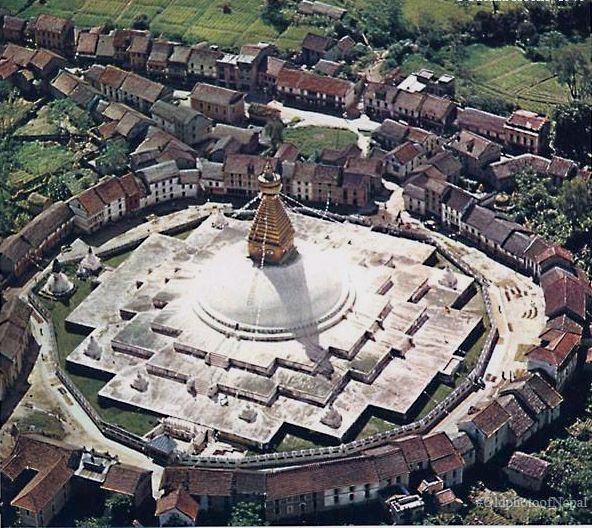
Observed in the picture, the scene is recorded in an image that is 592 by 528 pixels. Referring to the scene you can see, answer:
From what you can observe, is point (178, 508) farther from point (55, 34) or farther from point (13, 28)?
point (13, 28)

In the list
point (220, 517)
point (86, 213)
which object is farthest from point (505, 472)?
point (86, 213)

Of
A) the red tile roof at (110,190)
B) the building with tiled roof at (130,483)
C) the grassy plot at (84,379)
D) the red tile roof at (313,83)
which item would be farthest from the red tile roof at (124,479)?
the red tile roof at (313,83)

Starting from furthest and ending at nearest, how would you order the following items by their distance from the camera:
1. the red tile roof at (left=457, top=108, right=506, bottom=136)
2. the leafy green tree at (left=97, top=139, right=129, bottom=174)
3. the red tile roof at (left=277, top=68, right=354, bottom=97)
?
the red tile roof at (left=277, top=68, right=354, bottom=97)
the red tile roof at (left=457, top=108, right=506, bottom=136)
the leafy green tree at (left=97, top=139, right=129, bottom=174)

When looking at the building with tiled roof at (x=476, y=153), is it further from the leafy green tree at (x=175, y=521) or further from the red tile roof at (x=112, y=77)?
the leafy green tree at (x=175, y=521)

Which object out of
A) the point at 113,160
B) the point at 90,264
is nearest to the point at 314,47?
the point at 113,160

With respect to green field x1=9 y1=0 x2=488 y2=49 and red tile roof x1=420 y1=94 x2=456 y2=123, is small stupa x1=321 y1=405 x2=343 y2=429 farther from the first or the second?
green field x1=9 y1=0 x2=488 y2=49

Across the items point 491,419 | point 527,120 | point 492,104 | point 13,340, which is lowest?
point 13,340

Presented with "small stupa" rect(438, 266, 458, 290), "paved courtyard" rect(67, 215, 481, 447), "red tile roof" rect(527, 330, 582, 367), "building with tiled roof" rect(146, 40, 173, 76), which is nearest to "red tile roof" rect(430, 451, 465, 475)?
"paved courtyard" rect(67, 215, 481, 447)
